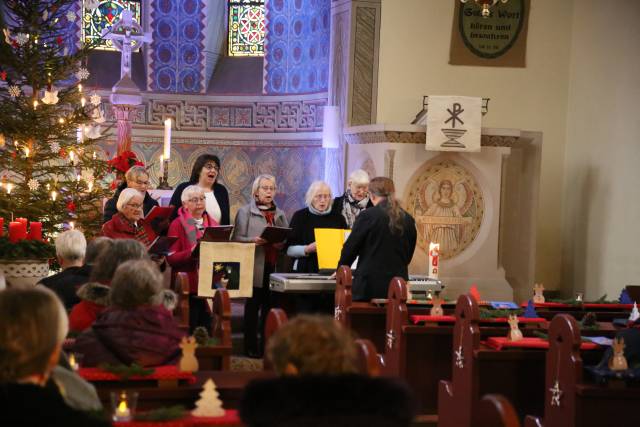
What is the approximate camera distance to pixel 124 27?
11672mm

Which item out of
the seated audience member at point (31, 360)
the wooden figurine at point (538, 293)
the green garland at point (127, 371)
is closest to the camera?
the seated audience member at point (31, 360)

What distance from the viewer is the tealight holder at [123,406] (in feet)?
9.57

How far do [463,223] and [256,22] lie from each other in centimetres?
587

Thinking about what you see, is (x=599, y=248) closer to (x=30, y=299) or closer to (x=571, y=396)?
(x=571, y=396)

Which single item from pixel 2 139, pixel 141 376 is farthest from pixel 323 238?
pixel 141 376

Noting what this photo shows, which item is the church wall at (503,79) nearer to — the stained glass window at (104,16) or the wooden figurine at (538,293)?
the wooden figurine at (538,293)

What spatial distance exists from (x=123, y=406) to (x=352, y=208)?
15.3ft

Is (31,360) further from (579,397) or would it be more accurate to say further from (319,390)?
(579,397)

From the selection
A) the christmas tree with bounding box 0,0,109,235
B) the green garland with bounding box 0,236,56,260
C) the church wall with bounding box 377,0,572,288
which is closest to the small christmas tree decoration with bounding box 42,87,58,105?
the christmas tree with bounding box 0,0,109,235

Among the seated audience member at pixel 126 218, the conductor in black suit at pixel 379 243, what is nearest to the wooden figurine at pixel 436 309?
the conductor in black suit at pixel 379 243

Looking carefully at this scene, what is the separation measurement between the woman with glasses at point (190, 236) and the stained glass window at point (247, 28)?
23.9 feet

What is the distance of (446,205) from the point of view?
9.30m

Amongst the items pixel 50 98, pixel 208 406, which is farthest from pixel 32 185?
pixel 208 406

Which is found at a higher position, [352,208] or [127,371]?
[352,208]
